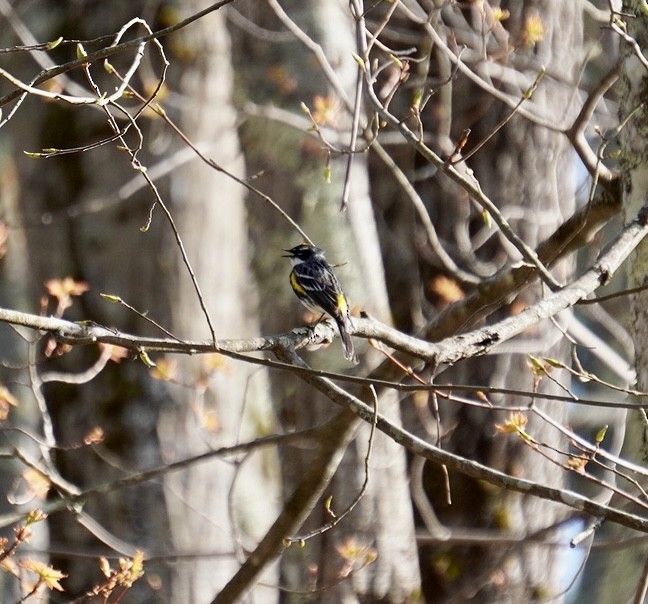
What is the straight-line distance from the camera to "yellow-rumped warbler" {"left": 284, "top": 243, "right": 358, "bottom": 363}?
3.65 metres

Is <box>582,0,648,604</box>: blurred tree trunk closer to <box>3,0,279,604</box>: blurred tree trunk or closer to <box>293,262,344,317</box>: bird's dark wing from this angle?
<box>293,262,344,317</box>: bird's dark wing

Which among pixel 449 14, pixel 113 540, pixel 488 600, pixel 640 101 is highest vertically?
pixel 449 14

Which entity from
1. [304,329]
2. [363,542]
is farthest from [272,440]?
[363,542]

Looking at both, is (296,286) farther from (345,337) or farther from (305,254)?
(345,337)

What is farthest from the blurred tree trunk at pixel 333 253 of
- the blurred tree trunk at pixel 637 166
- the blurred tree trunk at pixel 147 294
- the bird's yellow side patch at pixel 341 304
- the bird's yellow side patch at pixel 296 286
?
the blurred tree trunk at pixel 637 166

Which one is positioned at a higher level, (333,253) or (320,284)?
(333,253)

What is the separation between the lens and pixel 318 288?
4.14 metres

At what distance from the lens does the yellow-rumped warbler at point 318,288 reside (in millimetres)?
3650

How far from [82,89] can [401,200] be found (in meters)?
2.18

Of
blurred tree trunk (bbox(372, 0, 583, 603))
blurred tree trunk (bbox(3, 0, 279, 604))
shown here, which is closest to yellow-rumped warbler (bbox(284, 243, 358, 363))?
blurred tree trunk (bbox(3, 0, 279, 604))

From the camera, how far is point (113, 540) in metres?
4.59

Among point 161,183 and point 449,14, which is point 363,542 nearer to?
point 161,183

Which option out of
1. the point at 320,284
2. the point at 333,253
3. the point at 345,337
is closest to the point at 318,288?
the point at 320,284

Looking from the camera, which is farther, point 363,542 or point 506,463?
point 506,463
